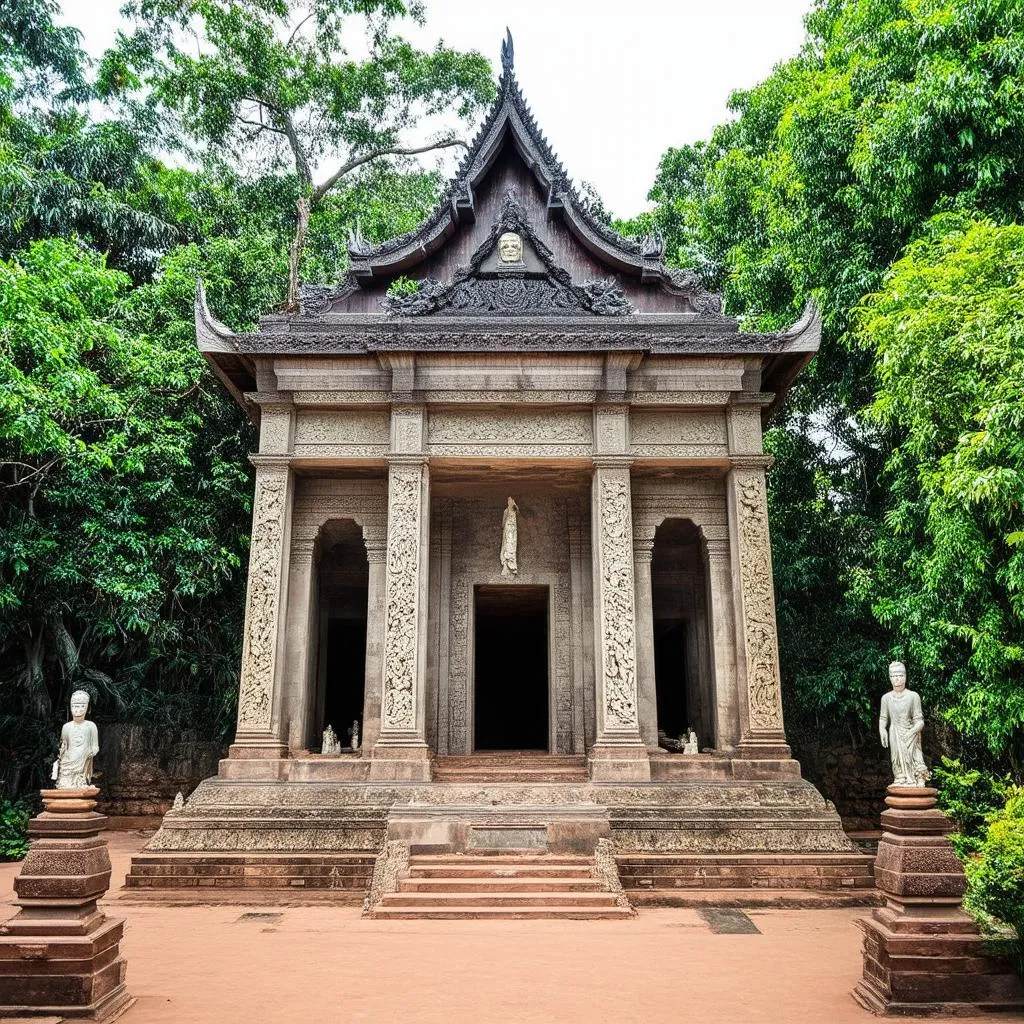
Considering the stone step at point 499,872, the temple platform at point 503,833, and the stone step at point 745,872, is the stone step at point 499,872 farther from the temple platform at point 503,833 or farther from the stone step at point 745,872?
the stone step at point 745,872

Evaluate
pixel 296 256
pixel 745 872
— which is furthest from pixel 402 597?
pixel 296 256

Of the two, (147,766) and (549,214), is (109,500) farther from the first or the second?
(549,214)

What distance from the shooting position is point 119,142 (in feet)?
64.0

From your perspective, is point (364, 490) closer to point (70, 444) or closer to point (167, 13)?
point (70, 444)

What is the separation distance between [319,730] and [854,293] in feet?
38.5

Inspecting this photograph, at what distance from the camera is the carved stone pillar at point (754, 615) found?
1144 centimetres

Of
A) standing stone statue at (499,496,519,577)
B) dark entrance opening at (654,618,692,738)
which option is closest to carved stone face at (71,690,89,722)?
standing stone statue at (499,496,519,577)

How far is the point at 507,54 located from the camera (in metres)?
14.5

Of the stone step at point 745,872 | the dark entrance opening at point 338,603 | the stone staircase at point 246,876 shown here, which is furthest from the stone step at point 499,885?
the dark entrance opening at point 338,603

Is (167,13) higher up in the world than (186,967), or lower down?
higher up

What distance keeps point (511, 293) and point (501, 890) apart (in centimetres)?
864

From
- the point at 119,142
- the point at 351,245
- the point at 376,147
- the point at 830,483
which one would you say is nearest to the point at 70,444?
the point at 351,245

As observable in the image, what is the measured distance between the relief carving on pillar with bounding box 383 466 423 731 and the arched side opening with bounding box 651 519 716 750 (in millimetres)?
4366

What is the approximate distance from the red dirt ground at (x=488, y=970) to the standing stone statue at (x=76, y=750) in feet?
4.99
